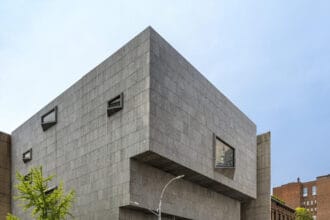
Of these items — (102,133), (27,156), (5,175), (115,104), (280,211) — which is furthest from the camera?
(280,211)

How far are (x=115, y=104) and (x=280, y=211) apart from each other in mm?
46115

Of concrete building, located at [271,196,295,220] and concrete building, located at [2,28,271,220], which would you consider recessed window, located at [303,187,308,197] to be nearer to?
concrete building, located at [271,196,295,220]

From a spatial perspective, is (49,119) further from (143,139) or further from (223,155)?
(223,155)

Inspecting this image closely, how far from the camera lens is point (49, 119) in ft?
147

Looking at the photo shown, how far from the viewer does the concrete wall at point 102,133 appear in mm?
32875

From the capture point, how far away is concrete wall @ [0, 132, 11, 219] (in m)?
51.4

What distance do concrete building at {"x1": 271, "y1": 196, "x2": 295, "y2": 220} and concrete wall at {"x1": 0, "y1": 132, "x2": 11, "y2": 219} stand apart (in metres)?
37.9

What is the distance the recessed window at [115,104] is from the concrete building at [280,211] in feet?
132

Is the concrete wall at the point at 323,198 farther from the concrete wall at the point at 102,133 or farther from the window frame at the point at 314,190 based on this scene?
the concrete wall at the point at 102,133

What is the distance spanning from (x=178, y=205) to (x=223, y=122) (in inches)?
436

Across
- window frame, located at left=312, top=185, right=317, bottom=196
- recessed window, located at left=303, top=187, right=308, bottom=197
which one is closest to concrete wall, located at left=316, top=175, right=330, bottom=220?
Result: window frame, located at left=312, top=185, right=317, bottom=196

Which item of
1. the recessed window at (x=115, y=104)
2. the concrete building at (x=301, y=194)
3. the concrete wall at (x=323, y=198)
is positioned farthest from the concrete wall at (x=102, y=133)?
the concrete building at (x=301, y=194)

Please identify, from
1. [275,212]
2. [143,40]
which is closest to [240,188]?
[143,40]

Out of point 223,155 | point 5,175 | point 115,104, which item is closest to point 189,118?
point 115,104
